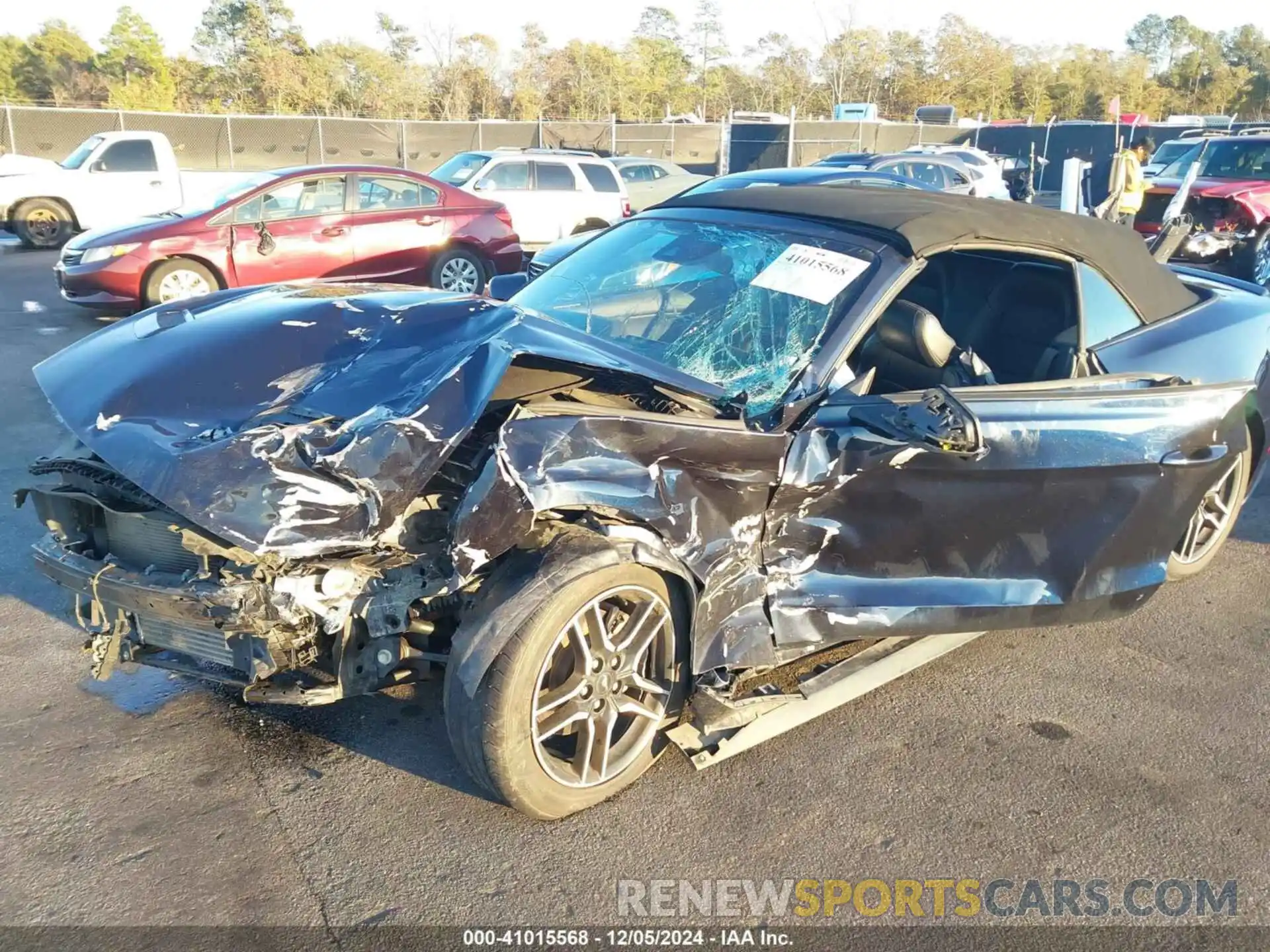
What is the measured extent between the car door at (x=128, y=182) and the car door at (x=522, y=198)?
16.9 feet

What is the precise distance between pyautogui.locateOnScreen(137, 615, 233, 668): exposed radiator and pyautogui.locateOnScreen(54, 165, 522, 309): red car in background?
684 centimetres

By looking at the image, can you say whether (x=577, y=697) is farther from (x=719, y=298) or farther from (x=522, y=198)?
(x=522, y=198)

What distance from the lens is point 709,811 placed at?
9.64 ft

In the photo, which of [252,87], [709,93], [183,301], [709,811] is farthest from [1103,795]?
[709,93]

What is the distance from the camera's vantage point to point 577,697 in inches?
113

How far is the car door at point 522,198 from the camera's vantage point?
45.4 feet

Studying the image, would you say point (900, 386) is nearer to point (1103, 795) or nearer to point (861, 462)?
point (861, 462)

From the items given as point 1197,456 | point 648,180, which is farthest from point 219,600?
point 648,180

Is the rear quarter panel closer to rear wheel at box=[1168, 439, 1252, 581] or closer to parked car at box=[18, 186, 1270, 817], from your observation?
parked car at box=[18, 186, 1270, 817]

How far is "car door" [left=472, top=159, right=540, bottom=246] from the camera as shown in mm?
13844

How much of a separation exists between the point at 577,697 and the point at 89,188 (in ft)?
49.4

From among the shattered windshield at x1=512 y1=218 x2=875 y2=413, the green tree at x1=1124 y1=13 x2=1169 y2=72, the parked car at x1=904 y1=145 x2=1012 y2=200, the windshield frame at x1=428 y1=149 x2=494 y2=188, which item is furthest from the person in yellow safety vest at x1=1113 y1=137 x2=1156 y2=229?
the green tree at x1=1124 y1=13 x2=1169 y2=72

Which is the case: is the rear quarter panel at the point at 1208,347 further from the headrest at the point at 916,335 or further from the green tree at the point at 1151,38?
the green tree at the point at 1151,38

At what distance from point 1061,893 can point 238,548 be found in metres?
2.40
